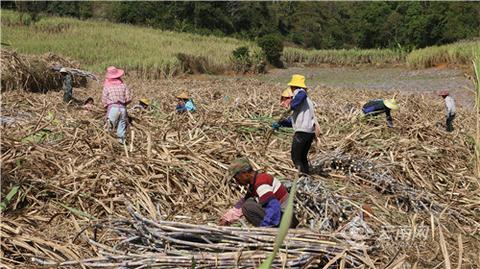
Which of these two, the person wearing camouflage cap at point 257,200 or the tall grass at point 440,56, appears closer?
the person wearing camouflage cap at point 257,200

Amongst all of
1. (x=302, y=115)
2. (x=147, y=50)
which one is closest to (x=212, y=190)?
(x=302, y=115)

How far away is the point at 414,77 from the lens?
75.7 feet

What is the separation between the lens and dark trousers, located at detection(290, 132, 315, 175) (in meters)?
5.14

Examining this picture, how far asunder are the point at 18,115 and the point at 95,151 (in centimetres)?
231

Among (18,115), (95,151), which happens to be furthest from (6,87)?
(95,151)

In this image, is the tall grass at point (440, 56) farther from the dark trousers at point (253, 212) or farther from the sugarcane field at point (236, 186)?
the dark trousers at point (253, 212)

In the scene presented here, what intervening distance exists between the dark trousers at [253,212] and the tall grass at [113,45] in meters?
17.2

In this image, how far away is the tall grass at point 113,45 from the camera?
2169 centimetres

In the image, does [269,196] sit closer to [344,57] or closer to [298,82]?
[298,82]

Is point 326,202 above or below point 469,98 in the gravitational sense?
above

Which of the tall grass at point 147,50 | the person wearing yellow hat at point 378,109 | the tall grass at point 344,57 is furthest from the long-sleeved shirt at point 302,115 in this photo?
the tall grass at point 344,57

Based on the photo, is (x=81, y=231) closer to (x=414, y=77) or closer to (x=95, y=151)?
(x=95, y=151)

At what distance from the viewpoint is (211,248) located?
3.36m

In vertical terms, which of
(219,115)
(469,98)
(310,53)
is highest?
(219,115)
